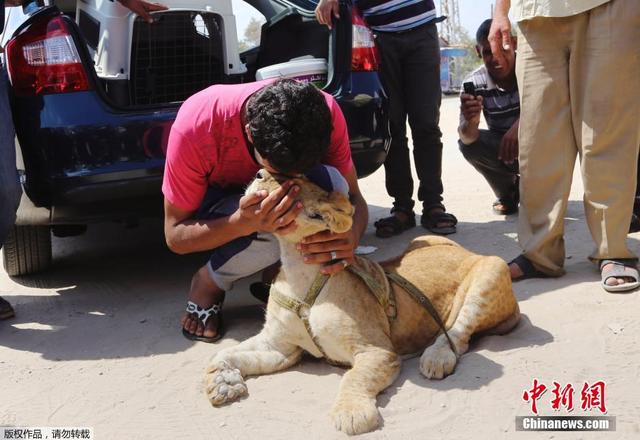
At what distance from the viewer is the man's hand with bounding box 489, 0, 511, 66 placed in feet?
12.8

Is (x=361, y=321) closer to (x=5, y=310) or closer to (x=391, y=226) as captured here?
(x=5, y=310)

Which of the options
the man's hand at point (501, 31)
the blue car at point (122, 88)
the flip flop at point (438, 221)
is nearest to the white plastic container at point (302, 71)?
the blue car at point (122, 88)

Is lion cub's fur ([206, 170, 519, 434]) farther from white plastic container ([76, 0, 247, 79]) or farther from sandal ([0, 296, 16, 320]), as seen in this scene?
white plastic container ([76, 0, 247, 79])

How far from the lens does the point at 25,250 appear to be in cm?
459

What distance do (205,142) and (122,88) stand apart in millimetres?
1377

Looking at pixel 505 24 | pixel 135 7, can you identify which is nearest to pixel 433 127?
pixel 505 24

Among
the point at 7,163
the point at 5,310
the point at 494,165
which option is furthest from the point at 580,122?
the point at 5,310

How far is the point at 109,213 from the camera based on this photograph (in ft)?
12.4

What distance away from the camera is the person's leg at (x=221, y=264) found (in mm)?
3412

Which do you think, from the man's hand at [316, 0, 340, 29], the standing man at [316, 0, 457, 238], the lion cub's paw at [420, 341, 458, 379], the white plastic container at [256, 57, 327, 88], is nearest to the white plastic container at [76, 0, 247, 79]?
the white plastic container at [256, 57, 327, 88]

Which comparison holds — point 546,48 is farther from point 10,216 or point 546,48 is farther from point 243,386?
point 10,216

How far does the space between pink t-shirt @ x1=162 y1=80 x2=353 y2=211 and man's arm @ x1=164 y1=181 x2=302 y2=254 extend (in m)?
0.09

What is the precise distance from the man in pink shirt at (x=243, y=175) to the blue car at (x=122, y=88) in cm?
53

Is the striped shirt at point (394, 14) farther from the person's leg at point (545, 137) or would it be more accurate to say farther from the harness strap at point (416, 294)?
the harness strap at point (416, 294)
